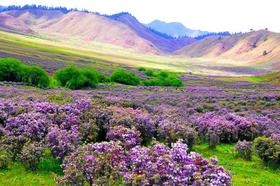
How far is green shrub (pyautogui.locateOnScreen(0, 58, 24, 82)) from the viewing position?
248ft

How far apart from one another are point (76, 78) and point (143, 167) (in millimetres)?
69372

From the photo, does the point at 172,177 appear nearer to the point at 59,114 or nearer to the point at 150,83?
the point at 59,114

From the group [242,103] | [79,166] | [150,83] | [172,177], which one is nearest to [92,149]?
[79,166]

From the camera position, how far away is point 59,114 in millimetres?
21422

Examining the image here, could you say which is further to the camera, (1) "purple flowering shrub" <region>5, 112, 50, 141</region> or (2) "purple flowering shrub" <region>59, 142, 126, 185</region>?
(1) "purple flowering shrub" <region>5, 112, 50, 141</region>

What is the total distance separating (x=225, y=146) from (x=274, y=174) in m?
6.92

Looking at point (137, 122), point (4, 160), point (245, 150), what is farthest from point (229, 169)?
point (4, 160)

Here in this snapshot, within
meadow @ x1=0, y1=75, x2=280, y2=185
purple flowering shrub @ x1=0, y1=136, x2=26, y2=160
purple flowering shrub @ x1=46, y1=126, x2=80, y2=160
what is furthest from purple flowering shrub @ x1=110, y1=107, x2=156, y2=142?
purple flowering shrub @ x1=0, y1=136, x2=26, y2=160

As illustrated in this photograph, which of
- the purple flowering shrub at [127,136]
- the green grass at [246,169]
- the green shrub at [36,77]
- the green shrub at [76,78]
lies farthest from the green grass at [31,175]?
the green shrub at [76,78]

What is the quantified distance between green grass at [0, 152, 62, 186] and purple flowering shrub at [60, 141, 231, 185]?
330 centimetres

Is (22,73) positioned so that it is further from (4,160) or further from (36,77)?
(4,160)

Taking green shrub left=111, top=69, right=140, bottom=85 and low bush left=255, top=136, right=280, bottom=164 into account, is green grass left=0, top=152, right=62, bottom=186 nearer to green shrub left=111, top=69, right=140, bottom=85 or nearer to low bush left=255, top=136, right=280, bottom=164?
low bush left=255, top=136, right=280, bottom=164

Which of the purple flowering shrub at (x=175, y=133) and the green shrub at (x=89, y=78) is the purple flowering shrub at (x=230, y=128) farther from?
the green shrub at (x=89, y=78)

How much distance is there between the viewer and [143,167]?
428 inches
